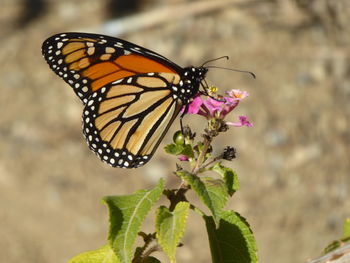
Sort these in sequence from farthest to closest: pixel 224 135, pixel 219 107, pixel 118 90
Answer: pixel 224 135 < pixel 118 90 < pixel 219 107

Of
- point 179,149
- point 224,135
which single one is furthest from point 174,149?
point 224,135

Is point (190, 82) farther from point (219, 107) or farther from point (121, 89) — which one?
point (219, 107)

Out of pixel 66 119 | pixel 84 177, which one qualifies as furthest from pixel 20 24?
pixel 84 177

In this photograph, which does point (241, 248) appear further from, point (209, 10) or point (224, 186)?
point (209, 10)

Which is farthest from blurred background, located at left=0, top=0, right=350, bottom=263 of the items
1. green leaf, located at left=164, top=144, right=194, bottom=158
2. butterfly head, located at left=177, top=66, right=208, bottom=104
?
green leaf, located at left=164, top=144, right=194, bottom=158

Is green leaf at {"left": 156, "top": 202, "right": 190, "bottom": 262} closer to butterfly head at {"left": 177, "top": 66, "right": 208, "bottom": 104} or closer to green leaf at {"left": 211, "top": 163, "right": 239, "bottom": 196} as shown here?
green leaf at {"left": 211, "top": 163, "right": 239, "bottom": 196}
